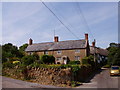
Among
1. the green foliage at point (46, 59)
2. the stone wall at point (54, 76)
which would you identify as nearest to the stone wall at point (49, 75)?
the stone wall at point (54, 76)

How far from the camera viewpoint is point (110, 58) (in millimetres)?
53500

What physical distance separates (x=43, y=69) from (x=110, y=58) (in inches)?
1546

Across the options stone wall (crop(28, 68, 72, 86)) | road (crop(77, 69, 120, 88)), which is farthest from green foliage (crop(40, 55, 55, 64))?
stone wall (crop(28, 68, 72, 86))

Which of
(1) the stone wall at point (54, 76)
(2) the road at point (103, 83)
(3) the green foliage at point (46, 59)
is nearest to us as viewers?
(2) the road at point (103, 83)

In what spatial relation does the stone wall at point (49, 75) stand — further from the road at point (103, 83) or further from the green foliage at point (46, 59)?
the green foliage at point (46, 59)

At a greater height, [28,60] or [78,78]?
[28,60]

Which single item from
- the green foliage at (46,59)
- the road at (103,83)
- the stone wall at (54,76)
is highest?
the green foliage at (46,59)

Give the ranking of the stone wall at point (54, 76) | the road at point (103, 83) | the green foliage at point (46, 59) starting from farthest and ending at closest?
the green foliage at point (46, 59) → the stone wall at point (54, 76) → the road at point (103, 83)

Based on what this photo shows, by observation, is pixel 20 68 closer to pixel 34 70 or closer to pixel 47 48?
pixel 34 70

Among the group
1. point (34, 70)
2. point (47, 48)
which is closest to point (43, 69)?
point (34, 70)

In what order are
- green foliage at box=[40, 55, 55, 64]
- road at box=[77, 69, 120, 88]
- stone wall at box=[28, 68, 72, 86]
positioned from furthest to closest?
green foliage at box=[40, 55, 55, 64] → stone wall at box=[28, 68, 72, 86] → road at box=[77, 69, 120, 88]

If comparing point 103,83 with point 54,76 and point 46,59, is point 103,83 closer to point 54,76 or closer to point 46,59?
point 54,76

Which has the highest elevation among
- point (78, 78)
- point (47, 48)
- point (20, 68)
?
point (47, 48)

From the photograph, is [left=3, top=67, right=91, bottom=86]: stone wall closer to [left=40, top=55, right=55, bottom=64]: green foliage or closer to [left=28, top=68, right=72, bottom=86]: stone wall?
[left=28, top=68, right=72, bottom=86]: stone wall
